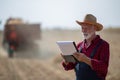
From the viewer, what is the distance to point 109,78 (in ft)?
40.1

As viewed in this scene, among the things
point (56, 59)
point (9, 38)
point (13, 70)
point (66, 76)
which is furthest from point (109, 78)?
point (9, 38)

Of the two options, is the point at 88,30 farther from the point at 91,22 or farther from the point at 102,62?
the point at 102,62

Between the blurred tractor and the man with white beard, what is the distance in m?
18.7

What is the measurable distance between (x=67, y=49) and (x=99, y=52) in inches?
20.0

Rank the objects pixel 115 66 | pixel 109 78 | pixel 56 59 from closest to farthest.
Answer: pixel 109 78 → pixel 115 66 → pixel 56 59

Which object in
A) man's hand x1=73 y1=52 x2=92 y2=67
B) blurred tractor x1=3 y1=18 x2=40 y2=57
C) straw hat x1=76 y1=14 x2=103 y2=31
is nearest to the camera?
man's hand x1=73 y1=52 x2=92 y2=67

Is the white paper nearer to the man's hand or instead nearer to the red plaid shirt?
the man's hand

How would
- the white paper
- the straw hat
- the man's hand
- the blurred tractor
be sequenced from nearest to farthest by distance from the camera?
the man's hand < the white paper < the straw hat < the blurred tractor

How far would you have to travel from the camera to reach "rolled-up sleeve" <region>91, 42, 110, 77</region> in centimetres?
586

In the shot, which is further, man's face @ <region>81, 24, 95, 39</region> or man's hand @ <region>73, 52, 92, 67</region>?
man's face @ <region>81, 24, 95, 39</region>

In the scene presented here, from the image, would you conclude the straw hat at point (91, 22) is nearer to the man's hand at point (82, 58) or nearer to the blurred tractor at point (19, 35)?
the man's hand at point (82, 58)

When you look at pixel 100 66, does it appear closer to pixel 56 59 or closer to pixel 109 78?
pixel 109 78

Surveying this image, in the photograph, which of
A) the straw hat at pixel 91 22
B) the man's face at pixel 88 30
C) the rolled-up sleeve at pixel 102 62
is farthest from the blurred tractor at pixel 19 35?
the rolled-up sleeve at pixel 102 62

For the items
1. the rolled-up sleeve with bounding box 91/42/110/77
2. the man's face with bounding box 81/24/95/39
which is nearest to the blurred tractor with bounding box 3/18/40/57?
the man's face with bounding box 81/24/95/39
